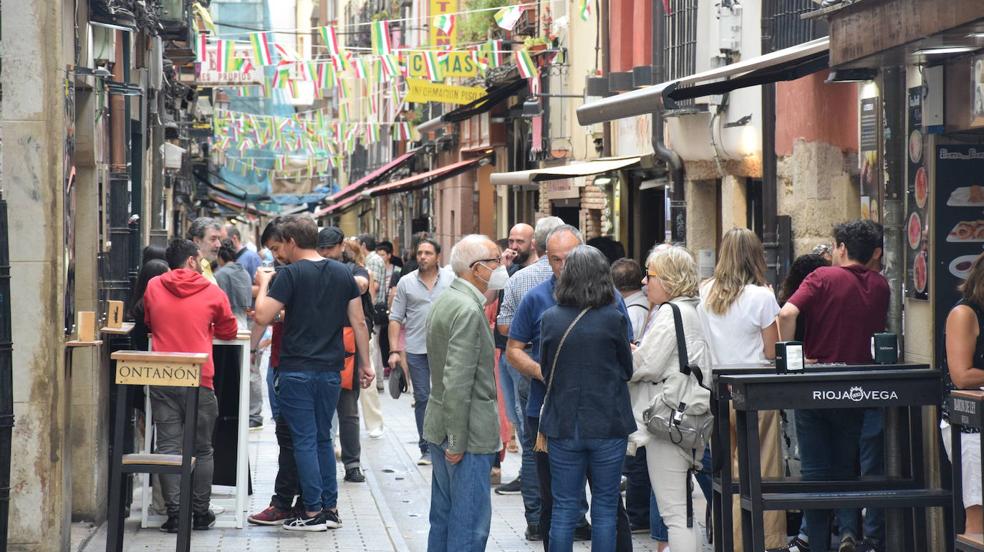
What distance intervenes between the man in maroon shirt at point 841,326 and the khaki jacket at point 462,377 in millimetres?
1931

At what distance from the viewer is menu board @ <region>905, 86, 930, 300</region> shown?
8.62 m

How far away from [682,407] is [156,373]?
2.87 meters

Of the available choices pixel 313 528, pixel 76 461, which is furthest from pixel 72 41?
pixel 313 528

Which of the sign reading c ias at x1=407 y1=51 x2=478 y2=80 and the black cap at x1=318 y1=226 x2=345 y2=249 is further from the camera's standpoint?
the sign reading c ias at x1=407 y1=51 x2=478 y2=80

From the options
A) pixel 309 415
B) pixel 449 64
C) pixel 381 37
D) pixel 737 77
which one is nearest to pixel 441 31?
pixel 449 64

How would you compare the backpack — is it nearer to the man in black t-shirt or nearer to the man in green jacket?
the man in green jacket

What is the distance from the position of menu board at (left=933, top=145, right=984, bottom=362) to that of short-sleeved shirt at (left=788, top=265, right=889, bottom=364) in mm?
495

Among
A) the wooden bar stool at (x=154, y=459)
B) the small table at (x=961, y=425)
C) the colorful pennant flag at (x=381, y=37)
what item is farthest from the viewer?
the colorful pennant flag at (x=381, y=37)

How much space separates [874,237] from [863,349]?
26.1 inches

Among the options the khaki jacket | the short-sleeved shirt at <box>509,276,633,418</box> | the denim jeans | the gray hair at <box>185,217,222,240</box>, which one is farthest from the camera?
the gray hair at <box>185,217,222,240</box>

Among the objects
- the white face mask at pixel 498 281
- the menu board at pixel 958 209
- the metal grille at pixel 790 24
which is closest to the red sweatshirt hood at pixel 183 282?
the white face mask at pixel 498 281

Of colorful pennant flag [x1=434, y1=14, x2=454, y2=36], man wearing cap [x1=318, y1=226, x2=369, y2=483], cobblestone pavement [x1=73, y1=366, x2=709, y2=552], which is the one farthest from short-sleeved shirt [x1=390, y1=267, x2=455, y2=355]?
colorful pennant flag [x1=434, y1=14, x2=454, y2=36]

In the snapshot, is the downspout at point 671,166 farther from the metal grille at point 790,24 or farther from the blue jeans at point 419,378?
the blue jeans at point 419,378

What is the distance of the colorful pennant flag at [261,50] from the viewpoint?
73.9 ft
